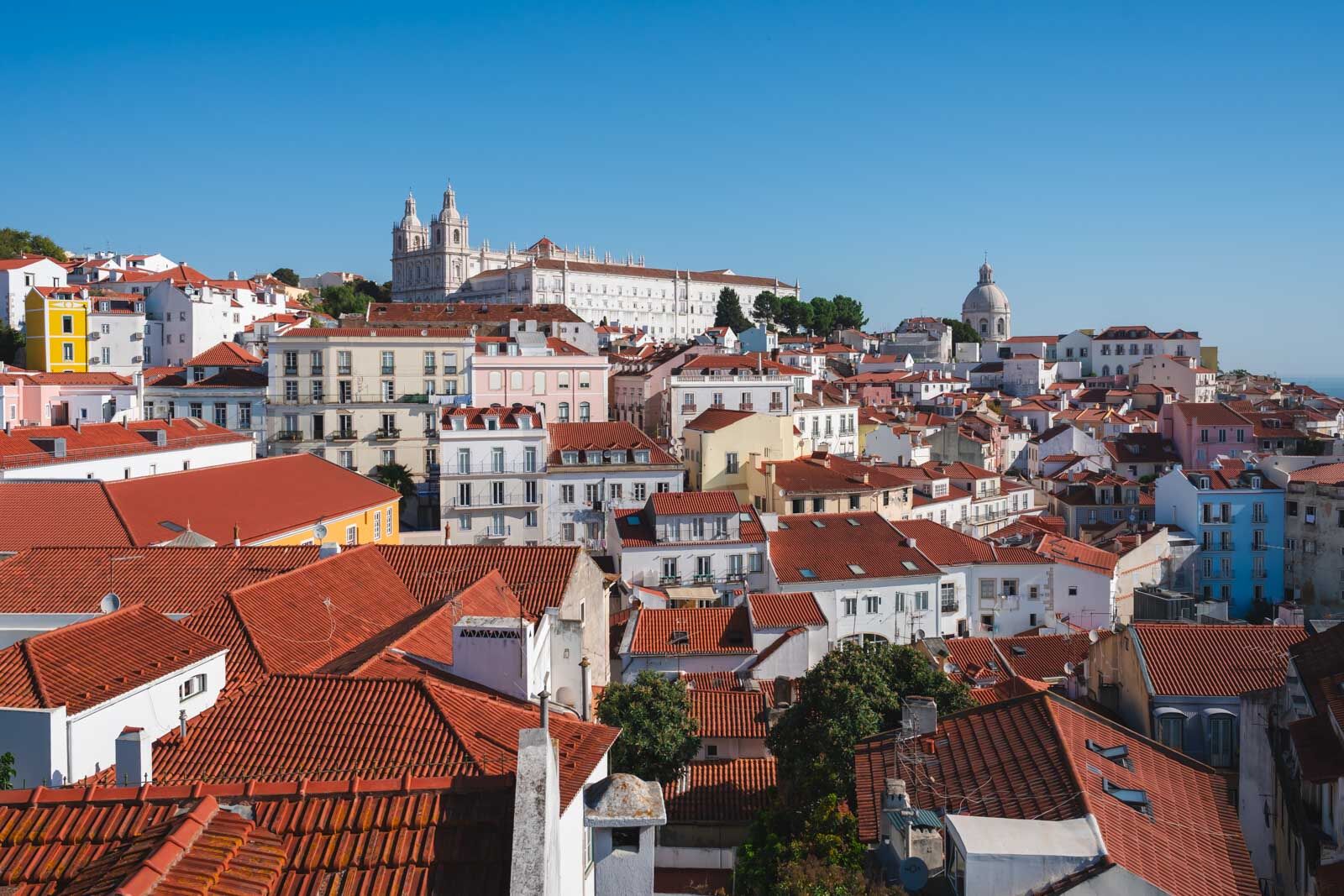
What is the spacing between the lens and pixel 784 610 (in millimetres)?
33125

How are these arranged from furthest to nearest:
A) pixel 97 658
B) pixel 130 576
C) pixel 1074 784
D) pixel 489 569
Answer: pixel 489 569 → pixel 130 576 → pixel 97 658 → pixel 1074 784

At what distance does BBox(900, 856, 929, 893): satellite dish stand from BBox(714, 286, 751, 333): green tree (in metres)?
128

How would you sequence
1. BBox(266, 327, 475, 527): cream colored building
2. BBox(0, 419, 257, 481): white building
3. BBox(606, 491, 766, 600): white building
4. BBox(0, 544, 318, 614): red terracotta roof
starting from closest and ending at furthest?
BBox(0, 544, 318, 614): red terracotta roof → BBox(0, 419, 257, 481): white building → BBox(606, 491, 766, 600): white building → BBox(266, 327, 475, 527): cream colored building

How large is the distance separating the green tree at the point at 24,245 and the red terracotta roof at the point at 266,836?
340 ft

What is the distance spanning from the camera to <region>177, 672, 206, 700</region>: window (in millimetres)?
12477

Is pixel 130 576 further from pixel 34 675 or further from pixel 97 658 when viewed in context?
pixel 34 675

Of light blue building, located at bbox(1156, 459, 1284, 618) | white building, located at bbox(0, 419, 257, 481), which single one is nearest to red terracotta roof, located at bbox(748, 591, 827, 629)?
white building, located at bbox(0, 419, 257, 481)

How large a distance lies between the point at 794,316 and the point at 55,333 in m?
89.8

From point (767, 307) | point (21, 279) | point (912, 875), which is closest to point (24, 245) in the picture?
point (21, 279)

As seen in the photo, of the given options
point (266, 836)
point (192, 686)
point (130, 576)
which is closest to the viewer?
point (266, 836)

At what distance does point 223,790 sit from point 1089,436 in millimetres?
75372

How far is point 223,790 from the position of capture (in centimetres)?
760

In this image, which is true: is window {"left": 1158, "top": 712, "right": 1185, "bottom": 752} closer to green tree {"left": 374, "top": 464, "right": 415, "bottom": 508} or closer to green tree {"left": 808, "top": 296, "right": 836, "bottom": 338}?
green tree {"left": 374, "top": 464, "right": 415, "bottom": 508}

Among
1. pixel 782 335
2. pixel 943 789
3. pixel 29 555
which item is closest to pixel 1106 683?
pixel 943 789
